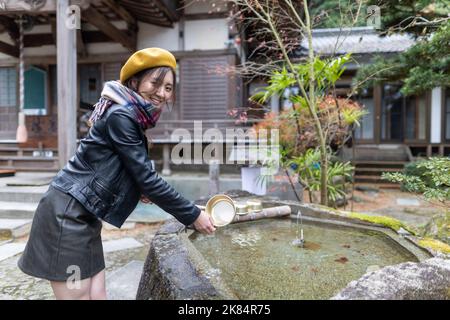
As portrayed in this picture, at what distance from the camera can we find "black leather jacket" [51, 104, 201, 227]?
61.2 inches

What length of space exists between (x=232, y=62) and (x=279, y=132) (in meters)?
3.56

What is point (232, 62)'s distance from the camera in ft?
27.8

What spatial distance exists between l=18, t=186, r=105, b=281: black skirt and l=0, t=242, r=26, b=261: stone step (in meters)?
2.89

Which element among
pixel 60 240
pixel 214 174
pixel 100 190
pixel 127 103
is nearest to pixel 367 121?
pixel 214 174

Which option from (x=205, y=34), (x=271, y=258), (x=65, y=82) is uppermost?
(x=205, y=34)

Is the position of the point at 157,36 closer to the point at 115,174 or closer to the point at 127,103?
→ the point at 127,103

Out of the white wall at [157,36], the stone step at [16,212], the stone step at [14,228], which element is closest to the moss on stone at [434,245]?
the stone step at [14,228]

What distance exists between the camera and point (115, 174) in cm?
161

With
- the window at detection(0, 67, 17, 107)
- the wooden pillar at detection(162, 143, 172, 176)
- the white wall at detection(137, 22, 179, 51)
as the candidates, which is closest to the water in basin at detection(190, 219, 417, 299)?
the wooden pillar at detection(162, 143, 172, 176)

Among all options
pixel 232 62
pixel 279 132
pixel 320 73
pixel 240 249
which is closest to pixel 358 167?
pixel 232 62

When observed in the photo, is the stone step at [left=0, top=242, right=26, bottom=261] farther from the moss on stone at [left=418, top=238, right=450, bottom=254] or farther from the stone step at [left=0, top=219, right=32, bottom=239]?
the moss on stone at [left=418, top=238, right=450, bottom=254]

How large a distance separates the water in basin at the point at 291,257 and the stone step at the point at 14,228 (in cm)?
321

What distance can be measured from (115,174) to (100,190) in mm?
105

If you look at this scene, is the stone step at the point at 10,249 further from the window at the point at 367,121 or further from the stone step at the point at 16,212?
the window at the point at 367,121
